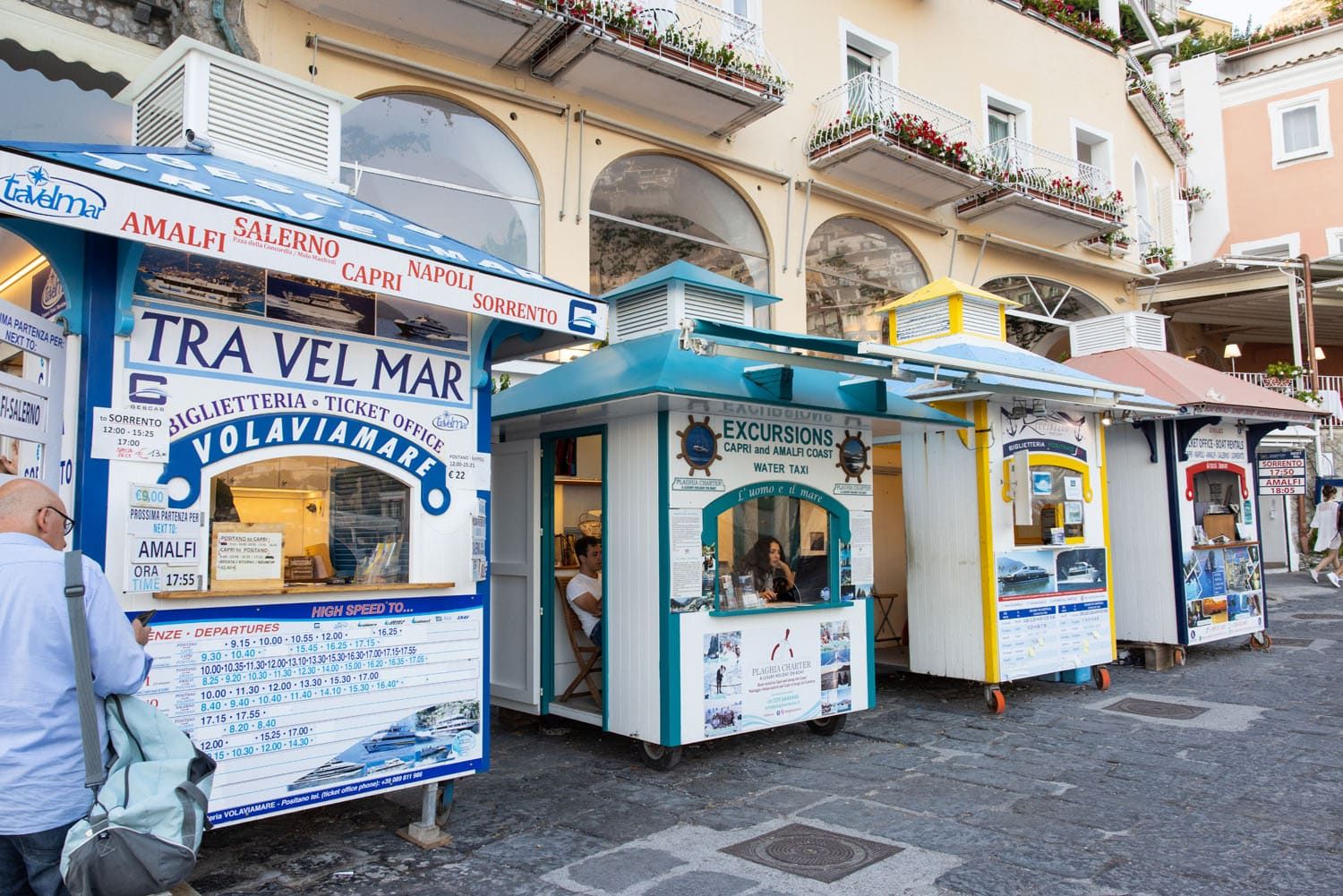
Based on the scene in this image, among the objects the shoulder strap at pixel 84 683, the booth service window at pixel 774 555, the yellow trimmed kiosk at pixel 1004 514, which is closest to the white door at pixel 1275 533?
the yellow trimmed kiosk at pixel 1004 514

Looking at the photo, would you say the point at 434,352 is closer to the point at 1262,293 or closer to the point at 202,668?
the point at 202,668

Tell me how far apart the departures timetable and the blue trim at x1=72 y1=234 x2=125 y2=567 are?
53 cm

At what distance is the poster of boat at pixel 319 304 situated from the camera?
4.73 m

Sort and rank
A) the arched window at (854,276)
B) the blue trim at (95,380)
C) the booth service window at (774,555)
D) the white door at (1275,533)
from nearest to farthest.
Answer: the blue trim at (95,380) → the booth service window at (774,555) → the arched window at (854,276) → the white door at (1275,533)

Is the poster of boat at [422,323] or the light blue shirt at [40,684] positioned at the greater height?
the poster of boat at [422,323]

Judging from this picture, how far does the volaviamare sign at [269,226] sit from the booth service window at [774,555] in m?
2.19

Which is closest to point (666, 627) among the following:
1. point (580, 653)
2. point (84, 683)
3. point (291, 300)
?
point (580, 653)

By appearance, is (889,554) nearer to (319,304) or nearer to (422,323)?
(422,323)

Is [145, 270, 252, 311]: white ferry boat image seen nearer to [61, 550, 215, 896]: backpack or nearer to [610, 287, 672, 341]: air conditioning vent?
[61, 550, 215, 896]: backpack

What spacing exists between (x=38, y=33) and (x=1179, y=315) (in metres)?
24.8

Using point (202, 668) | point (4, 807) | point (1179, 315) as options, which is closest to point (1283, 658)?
point (202, 668)

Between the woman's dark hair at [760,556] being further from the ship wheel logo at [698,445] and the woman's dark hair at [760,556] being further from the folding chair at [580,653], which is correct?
the folding chair at [580,653]

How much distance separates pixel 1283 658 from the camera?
419 inches

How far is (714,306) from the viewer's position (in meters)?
7.50
